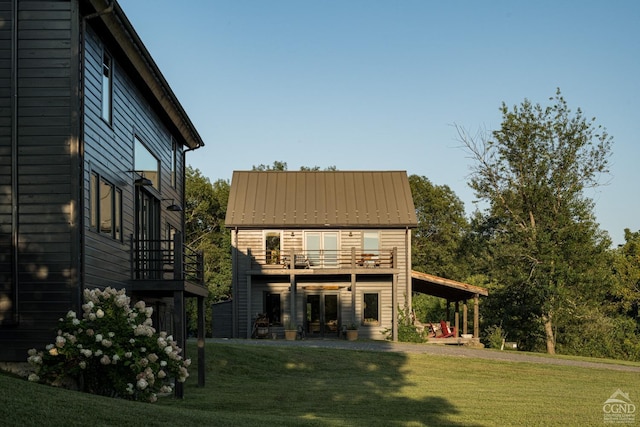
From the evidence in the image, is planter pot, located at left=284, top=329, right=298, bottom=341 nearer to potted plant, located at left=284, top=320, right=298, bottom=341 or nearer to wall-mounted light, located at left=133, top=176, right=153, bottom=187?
potted plant, located at left=284, top=320, right=298, bottom=341

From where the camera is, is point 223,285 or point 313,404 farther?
point 223,285

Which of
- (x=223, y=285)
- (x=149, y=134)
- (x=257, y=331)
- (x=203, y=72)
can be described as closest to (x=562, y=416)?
(x=149, y=134)

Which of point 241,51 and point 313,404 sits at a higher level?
point 241,51

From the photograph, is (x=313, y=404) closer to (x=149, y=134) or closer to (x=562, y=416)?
(x=562, y=416)

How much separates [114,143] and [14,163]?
3.23m

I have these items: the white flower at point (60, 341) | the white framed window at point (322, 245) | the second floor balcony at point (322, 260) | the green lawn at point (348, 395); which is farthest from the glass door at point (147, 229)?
the white framed window at point (322, 245)

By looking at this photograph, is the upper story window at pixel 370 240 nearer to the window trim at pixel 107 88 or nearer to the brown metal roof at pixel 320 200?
the brown metal roof at pixel 320 200

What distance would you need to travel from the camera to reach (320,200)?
35.6 metres

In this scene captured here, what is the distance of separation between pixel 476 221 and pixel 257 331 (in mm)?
14208

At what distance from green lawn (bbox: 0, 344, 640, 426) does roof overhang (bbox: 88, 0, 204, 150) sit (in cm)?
618

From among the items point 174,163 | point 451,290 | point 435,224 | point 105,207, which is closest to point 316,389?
point 105,207

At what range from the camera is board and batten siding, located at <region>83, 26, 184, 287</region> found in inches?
553

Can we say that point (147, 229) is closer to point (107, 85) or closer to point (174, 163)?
point (174, 163)

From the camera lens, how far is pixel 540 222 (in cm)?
3784
